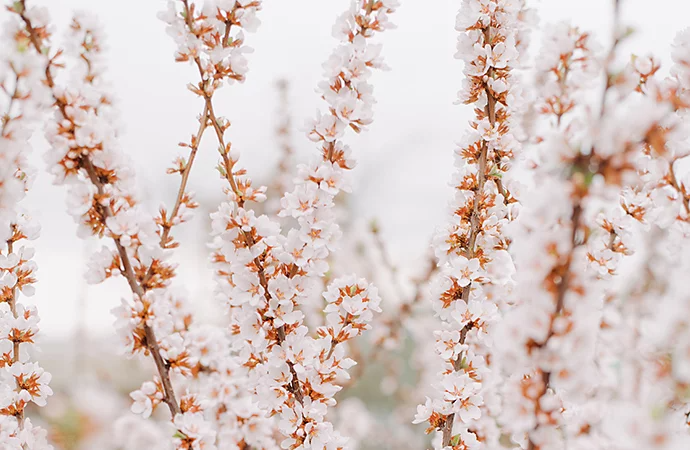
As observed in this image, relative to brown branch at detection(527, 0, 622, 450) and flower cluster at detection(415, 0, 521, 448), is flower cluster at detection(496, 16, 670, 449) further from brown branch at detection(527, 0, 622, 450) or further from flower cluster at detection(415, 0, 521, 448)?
flower cluster at detection(415, 0, 521, 448)

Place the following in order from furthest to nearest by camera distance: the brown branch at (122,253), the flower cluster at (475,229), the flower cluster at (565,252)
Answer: the flower cluster at (475,229) < the brown branch at (122,253) < the flower cluster at (565,252)

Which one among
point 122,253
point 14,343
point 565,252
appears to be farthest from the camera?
point 14,343

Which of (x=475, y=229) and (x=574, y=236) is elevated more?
(x=475, y=229)

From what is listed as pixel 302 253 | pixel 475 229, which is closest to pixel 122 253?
pixel 302 253

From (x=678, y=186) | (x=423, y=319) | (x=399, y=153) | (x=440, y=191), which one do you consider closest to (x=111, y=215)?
(x=678, y=186)

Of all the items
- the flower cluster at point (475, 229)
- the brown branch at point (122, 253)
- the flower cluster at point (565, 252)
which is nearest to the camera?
the flower cluster at point (565, 252)

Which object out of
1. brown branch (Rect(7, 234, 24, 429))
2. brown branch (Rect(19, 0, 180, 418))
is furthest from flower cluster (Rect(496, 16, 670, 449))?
brown branch (Rect(7, 234, 24, 429))

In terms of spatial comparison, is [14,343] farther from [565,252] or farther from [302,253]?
[565,252]

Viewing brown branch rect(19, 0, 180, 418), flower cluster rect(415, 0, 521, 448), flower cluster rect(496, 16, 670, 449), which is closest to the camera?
flower cluster rect(496, 16, 670, 449)

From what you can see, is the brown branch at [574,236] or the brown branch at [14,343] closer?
the brown branch at [574,236]

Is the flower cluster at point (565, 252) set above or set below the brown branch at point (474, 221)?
below

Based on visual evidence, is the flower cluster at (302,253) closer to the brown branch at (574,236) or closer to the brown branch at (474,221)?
the brown branch at (474,221)

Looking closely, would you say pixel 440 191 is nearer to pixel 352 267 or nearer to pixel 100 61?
pixel 352 267

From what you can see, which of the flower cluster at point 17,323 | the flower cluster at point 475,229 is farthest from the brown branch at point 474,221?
the flower cluster at point 17,323
